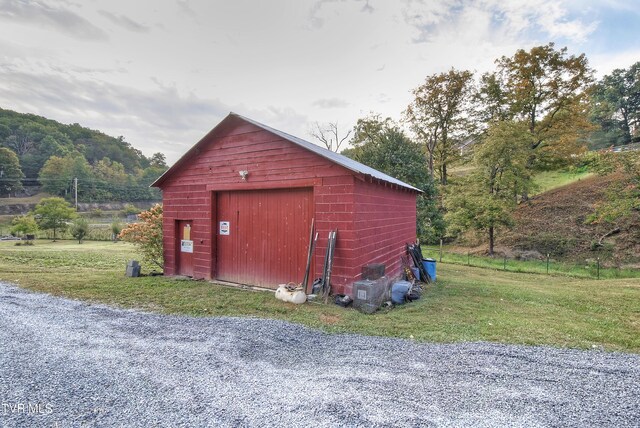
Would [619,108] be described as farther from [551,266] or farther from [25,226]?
[25,226]

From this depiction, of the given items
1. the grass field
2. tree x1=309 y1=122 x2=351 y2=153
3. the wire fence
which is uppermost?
tree x1=309 y1=122 x2=351 y2=153

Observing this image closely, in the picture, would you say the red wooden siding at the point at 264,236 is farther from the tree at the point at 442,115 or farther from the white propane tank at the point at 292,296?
the tree at the point at 442,115

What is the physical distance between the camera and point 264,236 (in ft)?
25.6

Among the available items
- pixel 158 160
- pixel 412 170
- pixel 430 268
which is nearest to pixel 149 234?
pixel 430 268

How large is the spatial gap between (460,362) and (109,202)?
7966cm

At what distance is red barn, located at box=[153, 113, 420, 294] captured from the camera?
6.56 m

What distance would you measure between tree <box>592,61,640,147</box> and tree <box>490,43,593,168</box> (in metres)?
12.4

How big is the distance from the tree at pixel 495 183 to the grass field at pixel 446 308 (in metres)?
6.55

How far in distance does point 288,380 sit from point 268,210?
16.7ft

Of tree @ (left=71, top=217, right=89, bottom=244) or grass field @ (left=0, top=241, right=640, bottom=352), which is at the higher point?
tree @ (left=71, top=217, right=89, bottom=244)

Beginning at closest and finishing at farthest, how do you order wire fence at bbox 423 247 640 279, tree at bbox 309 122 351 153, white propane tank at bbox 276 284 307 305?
white propane tank at bbox 276 284 307 305 → wire fence at bbox 423 247 640 279 → tree at bbox 309 122 351 153

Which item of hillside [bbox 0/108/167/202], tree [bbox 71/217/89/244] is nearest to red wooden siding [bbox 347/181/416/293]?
tree [bbox 71/217/89/244]

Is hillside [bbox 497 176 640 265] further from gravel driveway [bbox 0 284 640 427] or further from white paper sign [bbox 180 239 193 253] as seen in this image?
white paper sign [bbox 180 239 193 253]

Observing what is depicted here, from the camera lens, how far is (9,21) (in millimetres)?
10625
